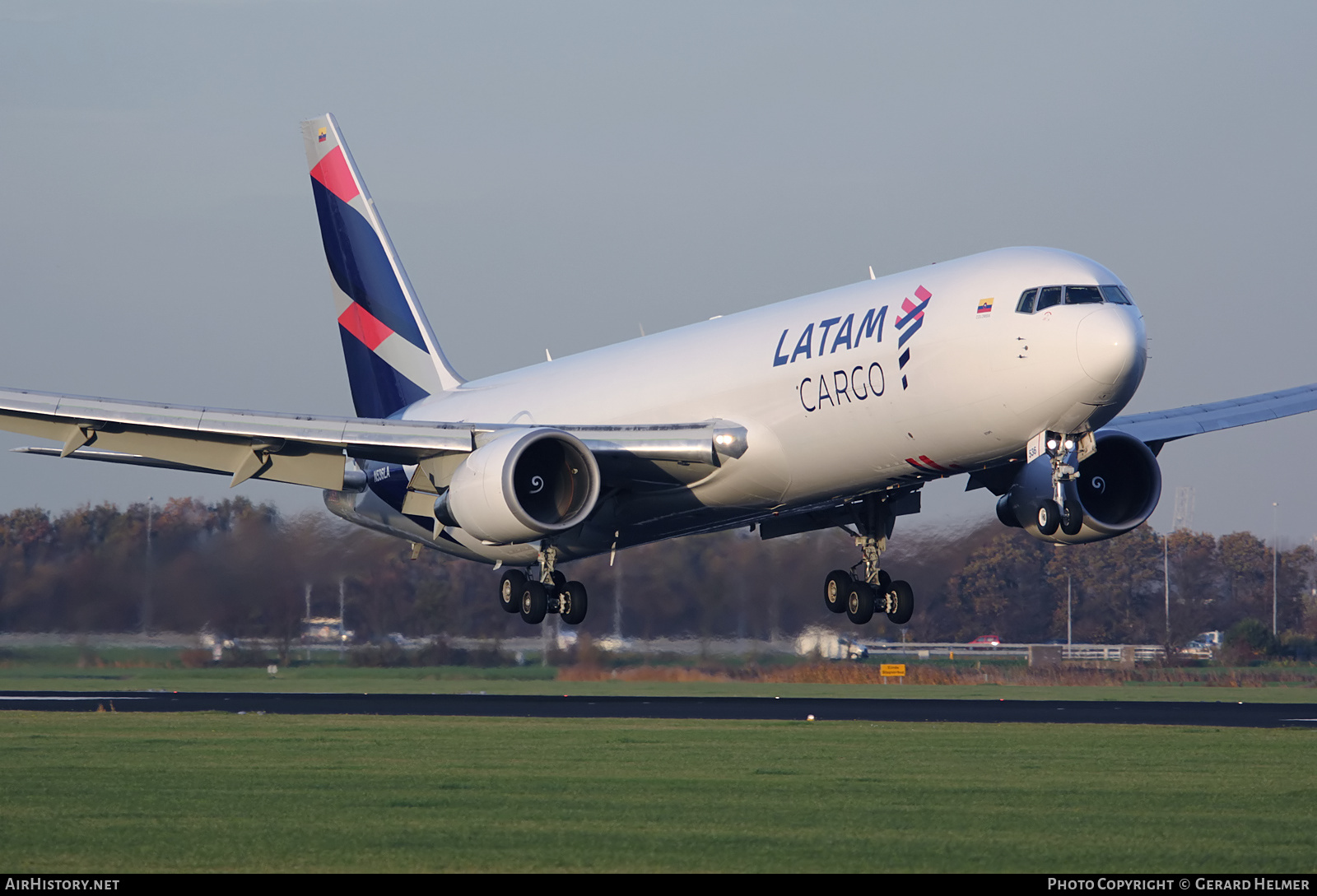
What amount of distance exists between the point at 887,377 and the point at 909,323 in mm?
907

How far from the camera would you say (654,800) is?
Answer: 18.0m

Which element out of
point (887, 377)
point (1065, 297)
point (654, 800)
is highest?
point (1065, 297)

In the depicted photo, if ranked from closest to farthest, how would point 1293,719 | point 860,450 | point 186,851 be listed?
1. point 186,851
2. point 860,450
3. point 1293,719

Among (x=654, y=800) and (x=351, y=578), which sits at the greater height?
(x=351, y=578)

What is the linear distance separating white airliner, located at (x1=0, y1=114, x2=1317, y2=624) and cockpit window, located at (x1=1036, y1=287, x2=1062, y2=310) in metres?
0.03

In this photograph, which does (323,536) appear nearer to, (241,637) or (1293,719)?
(241,637)

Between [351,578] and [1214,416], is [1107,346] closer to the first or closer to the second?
[1214,416]

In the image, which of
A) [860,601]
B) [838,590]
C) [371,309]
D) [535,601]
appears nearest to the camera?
[535,601]

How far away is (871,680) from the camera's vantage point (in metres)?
49.3

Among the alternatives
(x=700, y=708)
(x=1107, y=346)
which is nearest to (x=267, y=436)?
(x=700, y=708)

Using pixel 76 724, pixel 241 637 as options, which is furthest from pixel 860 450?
pixel 241 637

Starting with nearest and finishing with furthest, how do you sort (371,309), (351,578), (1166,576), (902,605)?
1. (902,605)
2. (371,309)
3. (351,578)
4. (1166,576)

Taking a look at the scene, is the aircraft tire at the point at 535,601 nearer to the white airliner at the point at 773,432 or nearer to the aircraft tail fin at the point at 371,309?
the white airliner at the point at 773,432

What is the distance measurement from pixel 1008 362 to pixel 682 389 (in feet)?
23.9
